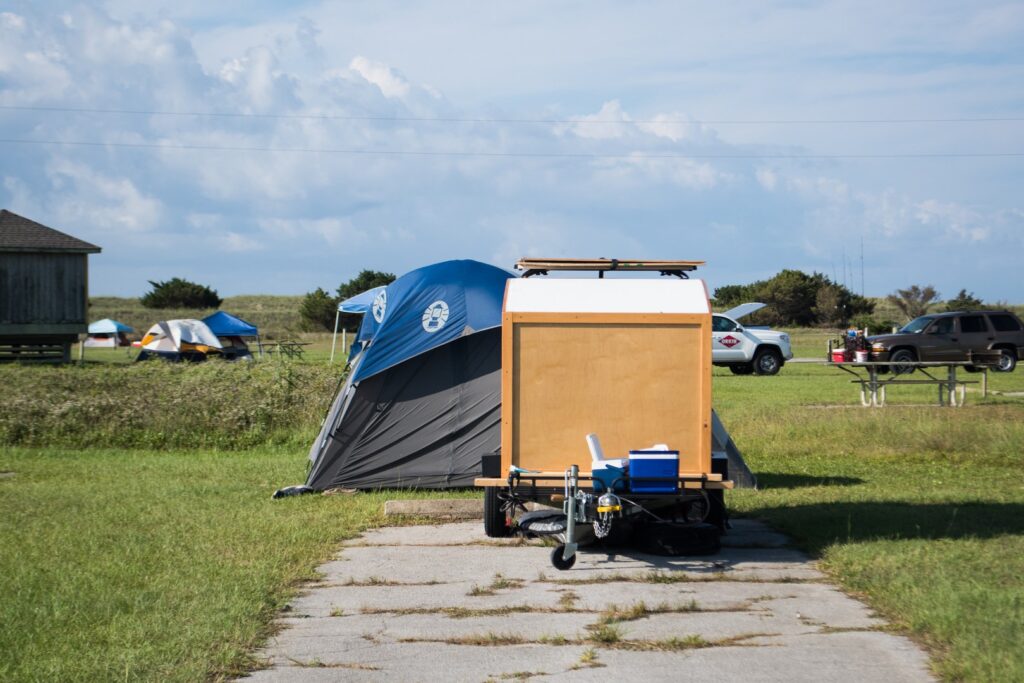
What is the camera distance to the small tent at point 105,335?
62500 millimetres

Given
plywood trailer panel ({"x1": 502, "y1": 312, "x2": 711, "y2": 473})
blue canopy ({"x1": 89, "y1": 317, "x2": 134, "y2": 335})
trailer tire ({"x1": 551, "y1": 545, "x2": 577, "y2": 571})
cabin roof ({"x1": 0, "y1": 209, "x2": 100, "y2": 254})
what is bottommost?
trailer tire ({"x1": 551, "y1": 545, "x2": 577, "y2": 571})

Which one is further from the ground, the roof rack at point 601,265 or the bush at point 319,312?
the bush at point 319,312

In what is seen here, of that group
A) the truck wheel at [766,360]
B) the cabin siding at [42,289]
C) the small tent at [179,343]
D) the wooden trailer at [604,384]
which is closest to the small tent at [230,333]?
the small tent at [179,343]

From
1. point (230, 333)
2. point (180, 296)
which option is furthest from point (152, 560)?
point (180, 296)

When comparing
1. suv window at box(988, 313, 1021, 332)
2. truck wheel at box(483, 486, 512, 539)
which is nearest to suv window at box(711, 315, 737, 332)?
suv window at box(988, 313, 1021, 332)

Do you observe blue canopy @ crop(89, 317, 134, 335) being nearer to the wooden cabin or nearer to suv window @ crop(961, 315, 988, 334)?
the wooden cabin

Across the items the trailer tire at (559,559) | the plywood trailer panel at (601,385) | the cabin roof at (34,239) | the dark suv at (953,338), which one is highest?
the cabin roof at (34,239)

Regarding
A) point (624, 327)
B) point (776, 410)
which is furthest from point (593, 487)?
point (776, 410)

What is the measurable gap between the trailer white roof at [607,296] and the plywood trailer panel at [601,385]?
0.07 metres

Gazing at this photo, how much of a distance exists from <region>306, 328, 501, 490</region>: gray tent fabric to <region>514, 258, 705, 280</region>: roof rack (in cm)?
260

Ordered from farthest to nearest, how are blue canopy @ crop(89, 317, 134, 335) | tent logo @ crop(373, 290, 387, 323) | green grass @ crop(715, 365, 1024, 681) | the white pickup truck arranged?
blue canopy @ crop(89, 317, 134, 335), the white pickup truck, tent logo @ crop(373, 290, 387, 323), green grass @ crop(715, 365, 1024, 681)

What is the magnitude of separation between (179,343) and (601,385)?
33051 millimetres

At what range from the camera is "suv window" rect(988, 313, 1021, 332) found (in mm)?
31455

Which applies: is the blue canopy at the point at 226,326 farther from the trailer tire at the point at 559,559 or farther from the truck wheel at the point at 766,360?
the trailer tire at the point at 559,559
